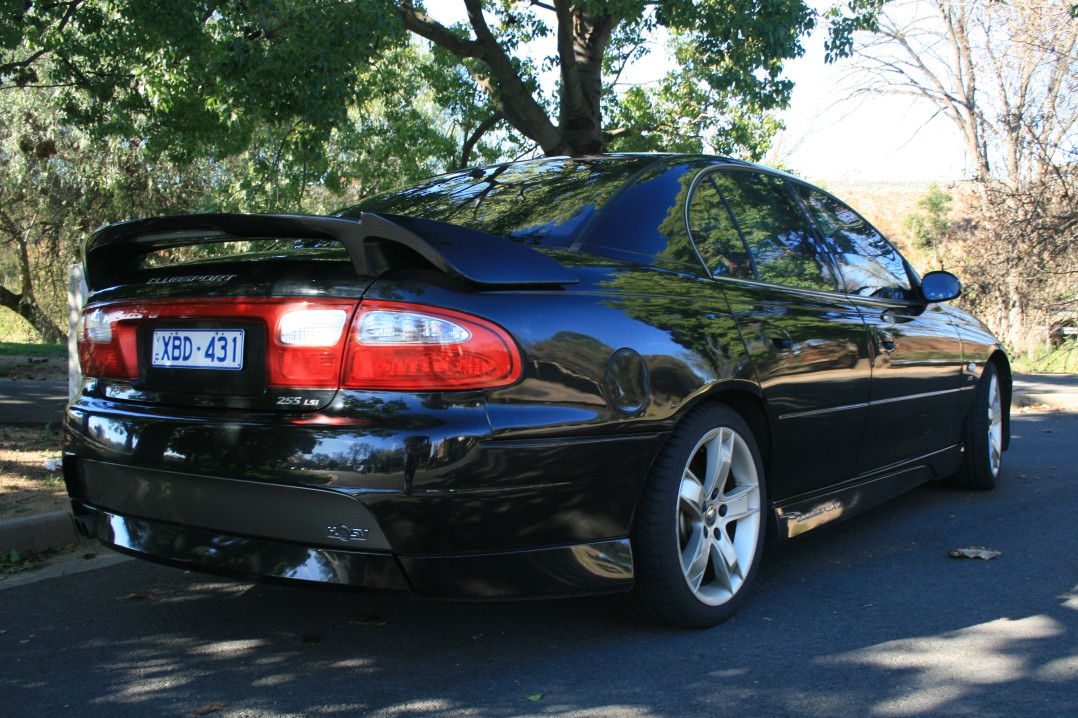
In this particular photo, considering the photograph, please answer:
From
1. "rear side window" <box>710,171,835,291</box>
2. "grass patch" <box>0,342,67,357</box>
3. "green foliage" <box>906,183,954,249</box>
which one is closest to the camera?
"rear side window" <box>710,171,835,291</box>

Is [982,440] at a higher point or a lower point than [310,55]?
lower

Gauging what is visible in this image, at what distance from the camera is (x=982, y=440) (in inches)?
220

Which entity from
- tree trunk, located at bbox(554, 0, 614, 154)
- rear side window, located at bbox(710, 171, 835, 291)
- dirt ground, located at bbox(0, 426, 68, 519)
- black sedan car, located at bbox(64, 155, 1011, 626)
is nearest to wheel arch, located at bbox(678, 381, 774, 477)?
black sedan car, located at bbox(64, 155, 1011, 626)

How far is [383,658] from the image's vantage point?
307cm

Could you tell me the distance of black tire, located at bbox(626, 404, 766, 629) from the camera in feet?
10.0

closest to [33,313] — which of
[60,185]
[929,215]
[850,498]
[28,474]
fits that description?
[60,185]

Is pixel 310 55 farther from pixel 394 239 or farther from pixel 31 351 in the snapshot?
pixel 31 351

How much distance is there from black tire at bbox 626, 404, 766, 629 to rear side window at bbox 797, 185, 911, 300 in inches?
52.8

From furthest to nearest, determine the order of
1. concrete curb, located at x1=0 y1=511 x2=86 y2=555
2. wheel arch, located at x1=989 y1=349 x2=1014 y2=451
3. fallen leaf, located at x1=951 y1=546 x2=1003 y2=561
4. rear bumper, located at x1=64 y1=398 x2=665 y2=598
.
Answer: wheel arch, located at x1=989 y1=349 x2=1014 y2=451, fallen leaf, located at x1=951 y1=546 x2=1003 y2=561, concrete curb, located at x1=0 y1=511 x2=86 y2=555, rear bumper, located at x1=64 y1=398 x2=665 y2=598

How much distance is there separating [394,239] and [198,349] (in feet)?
2.32

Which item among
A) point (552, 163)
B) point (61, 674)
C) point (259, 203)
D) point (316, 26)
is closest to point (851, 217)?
point (552, 163)

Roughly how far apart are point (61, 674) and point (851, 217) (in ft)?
12.9

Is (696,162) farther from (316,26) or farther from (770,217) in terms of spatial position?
(316,26)

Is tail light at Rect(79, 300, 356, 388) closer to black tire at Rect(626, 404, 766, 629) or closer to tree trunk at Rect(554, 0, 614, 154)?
black tire at Rect(626, 404, 766, 629)
